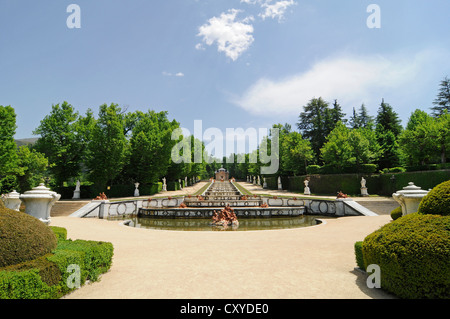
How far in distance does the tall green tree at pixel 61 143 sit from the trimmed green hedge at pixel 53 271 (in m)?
32.8

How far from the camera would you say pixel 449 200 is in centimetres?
499

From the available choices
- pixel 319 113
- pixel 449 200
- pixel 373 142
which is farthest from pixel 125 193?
pixel 319 113

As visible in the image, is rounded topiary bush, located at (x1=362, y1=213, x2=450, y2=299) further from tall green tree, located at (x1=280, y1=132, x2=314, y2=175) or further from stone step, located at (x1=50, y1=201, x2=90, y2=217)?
tall green tree, located at (x1=280, y1=132, x2=314, y2=175)

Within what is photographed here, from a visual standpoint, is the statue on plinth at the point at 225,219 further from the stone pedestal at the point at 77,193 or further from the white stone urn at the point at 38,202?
the stone pedestal at the point at 77,193

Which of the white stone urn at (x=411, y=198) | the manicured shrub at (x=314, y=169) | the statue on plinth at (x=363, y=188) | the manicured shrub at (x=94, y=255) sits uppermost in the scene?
the manicured shrub at (x=314, y=169)

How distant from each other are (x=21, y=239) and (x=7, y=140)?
3274cm

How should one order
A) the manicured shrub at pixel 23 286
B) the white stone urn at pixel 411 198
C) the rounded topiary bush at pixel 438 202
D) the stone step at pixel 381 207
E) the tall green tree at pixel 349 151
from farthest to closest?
the tall green tree at pixel 349 151 → the stone step at pixel 381 207 → the white stone urn at pixel 411 198 → the rounded topiary bush at pixel 438 202 → the manicured shrub at pixel 23 286

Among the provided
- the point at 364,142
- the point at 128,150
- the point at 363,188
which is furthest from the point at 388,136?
the point at 128,150

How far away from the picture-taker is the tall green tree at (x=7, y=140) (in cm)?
2744

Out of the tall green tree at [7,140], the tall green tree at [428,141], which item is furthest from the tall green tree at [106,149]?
the tall green tree at [428,141]

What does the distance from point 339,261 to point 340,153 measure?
35907 millimetres

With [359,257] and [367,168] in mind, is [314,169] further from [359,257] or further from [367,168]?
[359,257]

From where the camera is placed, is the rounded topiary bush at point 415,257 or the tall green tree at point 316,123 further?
the tall green tree at point 316,123
